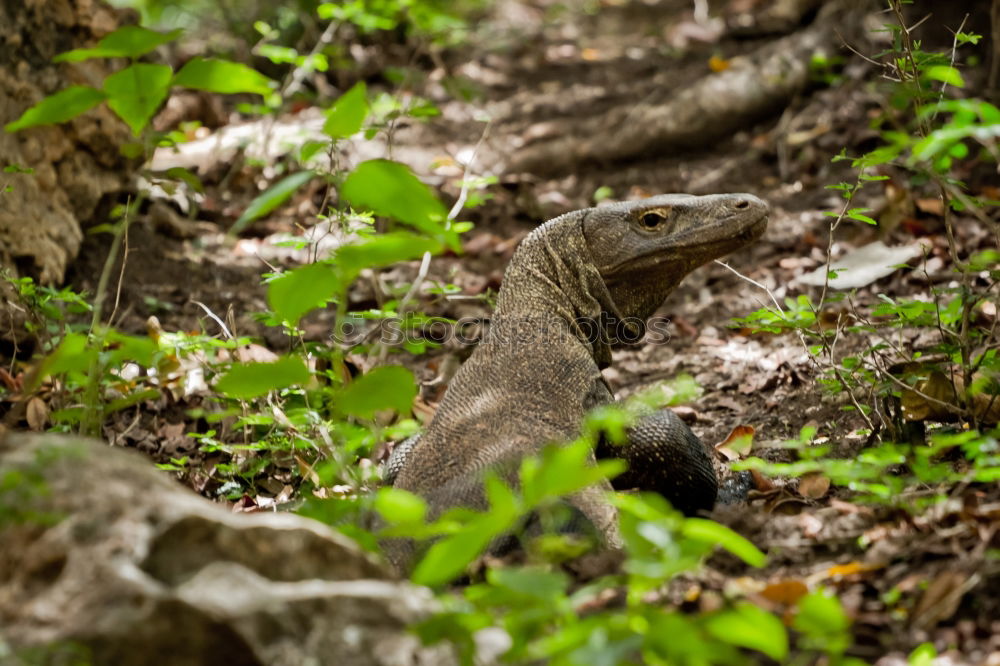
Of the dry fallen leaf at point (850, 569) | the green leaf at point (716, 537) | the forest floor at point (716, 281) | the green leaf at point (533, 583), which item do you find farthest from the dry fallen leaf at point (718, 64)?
the green leaf at point (533, 583)

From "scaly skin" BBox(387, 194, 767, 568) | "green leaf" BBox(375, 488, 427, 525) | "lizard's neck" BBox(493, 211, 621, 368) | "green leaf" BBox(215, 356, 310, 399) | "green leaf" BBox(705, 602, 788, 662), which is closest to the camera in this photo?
"green leaf" BBox(705, 602, 788, 662)

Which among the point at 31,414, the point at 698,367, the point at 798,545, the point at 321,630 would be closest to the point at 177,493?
the point at 321,630

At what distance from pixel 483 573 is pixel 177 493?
3.78 ft

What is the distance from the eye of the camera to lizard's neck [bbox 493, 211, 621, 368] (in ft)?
16.2

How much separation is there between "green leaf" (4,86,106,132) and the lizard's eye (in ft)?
9.23

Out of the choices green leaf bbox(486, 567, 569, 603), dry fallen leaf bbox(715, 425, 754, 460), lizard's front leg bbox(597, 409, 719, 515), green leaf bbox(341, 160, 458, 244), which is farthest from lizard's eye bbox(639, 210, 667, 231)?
green leaf bbox(486, 567, 569, 603)

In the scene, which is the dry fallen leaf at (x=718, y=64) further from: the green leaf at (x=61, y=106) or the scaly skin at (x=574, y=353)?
the green leaf at (x=61, y=106)

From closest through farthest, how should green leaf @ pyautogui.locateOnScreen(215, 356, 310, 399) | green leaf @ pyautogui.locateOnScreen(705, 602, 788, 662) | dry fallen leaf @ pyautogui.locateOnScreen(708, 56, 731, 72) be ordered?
green leaf @ pyautogui.locateOnScreen(705, 602, 788, 662) → green leaf @ pyautogui.locateOnScreen(215, 356, 310, 399) → dry fallen leaf @ pyautogui.locateOnScreen(708, 56, 731, 72)

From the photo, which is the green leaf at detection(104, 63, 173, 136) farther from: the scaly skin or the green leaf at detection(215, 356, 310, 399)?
the scaly skin

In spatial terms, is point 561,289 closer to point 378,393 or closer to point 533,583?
point 378,393

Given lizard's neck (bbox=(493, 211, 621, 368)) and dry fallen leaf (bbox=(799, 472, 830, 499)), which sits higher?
lizard's neck (bbox=(493, 211, 621, 368))

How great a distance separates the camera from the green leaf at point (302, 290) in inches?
105

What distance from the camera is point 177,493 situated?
2428 mm

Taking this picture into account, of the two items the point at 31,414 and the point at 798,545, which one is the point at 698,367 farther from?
the point at 31,414
